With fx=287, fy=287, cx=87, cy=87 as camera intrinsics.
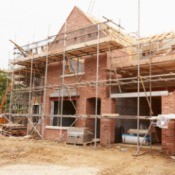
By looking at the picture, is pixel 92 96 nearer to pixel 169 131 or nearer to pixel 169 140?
pixel 169 131

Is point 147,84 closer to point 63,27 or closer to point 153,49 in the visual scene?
point 153,49

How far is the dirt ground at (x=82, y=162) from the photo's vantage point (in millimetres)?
9819

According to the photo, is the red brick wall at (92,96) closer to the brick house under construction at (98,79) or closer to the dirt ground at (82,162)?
the brick house under construction at (98,79)

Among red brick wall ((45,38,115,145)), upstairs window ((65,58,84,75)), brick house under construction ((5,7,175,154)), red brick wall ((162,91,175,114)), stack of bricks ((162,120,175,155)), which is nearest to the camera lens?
stack of bricks ((162,120,175,155))

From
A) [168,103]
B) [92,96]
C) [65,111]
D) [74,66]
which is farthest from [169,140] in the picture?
[65,111]

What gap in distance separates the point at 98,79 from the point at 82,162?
6.83m

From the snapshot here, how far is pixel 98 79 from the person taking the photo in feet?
56.6

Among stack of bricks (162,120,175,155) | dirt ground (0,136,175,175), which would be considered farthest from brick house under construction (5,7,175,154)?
dirt ground (0,136,175,175)

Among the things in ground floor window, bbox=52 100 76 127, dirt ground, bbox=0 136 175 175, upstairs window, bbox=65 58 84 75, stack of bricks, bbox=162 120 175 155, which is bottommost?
dirt ground, bbox=0 136 175 175

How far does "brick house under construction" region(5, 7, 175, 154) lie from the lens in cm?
1506

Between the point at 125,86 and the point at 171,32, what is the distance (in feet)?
15.4

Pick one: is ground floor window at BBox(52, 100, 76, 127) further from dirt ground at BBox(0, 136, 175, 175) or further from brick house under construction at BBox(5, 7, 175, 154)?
dirt ground at BBox(0, 136, 175, 175)

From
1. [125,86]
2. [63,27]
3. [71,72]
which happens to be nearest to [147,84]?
[125,86]

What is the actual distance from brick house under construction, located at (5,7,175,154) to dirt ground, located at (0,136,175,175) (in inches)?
70.5
